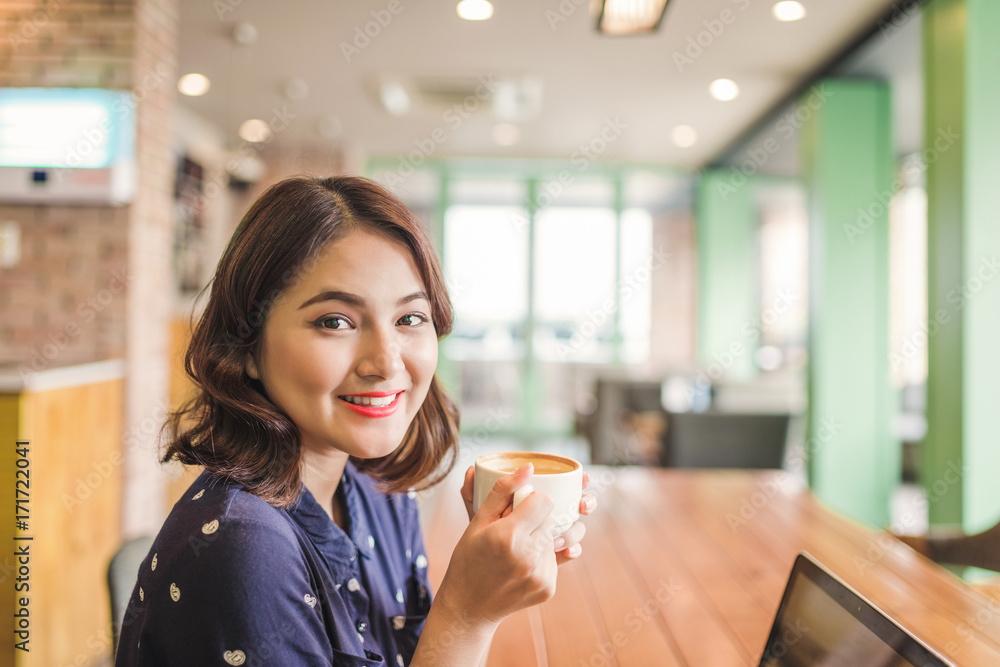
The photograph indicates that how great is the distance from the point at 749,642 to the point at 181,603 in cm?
81

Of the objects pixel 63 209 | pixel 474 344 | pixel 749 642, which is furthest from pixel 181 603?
pixel 474 344

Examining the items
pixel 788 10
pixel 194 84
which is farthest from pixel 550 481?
pixel 194 84

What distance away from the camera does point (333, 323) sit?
80 centimetres

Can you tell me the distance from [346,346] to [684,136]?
5.62 metres

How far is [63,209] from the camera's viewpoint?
2.66 m

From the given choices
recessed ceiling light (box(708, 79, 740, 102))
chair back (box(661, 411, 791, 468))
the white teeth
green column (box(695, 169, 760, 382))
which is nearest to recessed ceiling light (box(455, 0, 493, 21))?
recessed ceiling light (box(708, 79, 740, 102))

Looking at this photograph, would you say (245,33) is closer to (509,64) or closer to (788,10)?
(509,64)

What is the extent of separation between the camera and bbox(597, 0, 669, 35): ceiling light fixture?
257 cm

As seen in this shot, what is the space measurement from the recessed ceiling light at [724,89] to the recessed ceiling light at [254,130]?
11.8 ft

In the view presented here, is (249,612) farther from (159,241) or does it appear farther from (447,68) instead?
(447,68)

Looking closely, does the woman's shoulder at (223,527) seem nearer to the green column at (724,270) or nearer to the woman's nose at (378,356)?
the woman's nose at (378,356)

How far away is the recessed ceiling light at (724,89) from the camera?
4457mm

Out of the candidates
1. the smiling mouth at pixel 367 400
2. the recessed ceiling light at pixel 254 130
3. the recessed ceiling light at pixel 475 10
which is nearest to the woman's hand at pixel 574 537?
the smiling mouth at pixel 367 400

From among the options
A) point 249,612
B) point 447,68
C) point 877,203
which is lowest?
point 249,612
